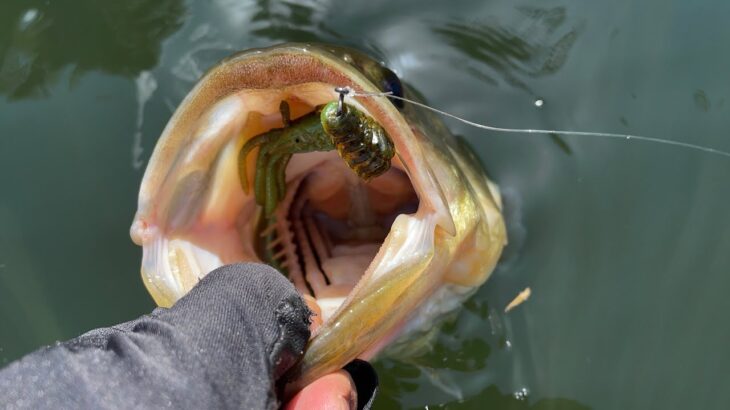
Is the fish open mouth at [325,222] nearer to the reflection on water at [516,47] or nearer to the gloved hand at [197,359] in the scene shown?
the gloved hand at [197,359]

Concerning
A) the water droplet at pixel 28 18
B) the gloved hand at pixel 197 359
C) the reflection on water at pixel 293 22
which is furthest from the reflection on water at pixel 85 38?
the gloved hand at pixel 197 359

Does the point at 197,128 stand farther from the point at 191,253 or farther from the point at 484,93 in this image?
the point at 484,93

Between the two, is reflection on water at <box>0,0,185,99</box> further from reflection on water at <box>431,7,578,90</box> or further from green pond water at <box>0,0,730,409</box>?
reflection on water at <box>431,7,578,90</box>

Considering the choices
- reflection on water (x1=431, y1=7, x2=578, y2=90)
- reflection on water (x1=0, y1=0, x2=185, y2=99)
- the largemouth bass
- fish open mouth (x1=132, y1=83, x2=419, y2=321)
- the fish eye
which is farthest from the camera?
reflection on water (x1=0, y1=0, x2=185, y2=99)

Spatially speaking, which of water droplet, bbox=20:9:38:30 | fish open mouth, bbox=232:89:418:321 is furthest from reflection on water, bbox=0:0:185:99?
fish open mouth, bbox=232:89:418:321

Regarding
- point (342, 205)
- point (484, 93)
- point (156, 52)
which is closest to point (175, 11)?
point (156, 52)
